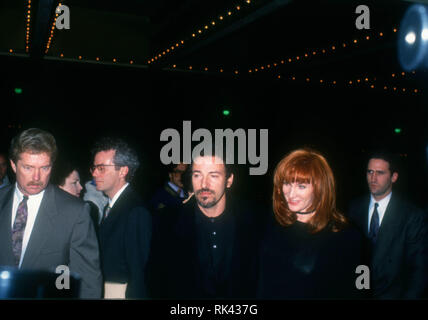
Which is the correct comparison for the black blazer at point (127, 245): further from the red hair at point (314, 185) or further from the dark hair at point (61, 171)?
the dark hair at point (61, 171)

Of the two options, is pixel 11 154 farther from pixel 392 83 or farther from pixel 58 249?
pixel 392 83

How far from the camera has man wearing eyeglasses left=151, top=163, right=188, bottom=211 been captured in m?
4.59

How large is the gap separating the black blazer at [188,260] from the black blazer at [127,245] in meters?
0.13

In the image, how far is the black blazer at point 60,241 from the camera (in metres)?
2.32

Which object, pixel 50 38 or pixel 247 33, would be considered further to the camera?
pixel 247 33

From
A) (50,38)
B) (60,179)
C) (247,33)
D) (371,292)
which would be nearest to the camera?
(371,292)

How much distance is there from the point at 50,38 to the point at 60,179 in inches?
72.2

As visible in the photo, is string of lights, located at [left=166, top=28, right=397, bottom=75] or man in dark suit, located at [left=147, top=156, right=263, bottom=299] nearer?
man in dark suit, located at [left=147, top=156, right=263, bottom=299]

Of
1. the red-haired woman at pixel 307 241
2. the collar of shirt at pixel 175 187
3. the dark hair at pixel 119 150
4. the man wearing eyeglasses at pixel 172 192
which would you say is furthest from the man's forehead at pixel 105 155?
the collar of shirt at pixel 175 187

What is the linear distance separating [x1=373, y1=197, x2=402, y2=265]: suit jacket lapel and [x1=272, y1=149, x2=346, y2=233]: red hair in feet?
3.62

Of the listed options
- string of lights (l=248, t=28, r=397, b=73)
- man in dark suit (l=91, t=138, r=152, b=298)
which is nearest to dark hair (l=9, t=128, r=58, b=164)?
man in dark suit (l=91, t=138, r=152, b=298)

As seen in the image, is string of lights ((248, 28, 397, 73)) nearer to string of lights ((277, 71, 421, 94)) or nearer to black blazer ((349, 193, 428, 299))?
string of lights ((277, 71, 421, 94))

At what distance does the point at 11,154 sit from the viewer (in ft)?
8.11
